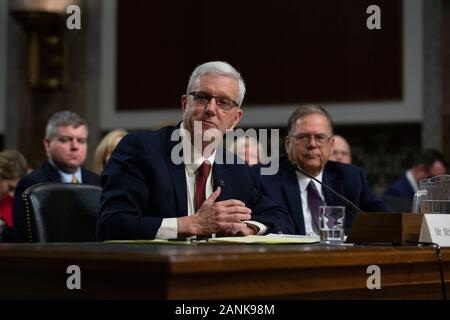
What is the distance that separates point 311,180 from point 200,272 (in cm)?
266

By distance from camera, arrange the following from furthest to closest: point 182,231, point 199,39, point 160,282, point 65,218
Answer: point 199,39 → point 65,218 → point 182,231 → point 160,282

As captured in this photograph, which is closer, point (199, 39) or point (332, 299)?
point (332, 299)

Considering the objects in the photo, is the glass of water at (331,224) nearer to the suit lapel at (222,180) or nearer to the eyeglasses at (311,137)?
the suit lapel at (222,180)

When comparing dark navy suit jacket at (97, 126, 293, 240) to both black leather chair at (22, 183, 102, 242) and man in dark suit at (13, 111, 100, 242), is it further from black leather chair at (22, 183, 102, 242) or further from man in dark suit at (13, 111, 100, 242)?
man in dark suit at (13, 111, 100, 242)

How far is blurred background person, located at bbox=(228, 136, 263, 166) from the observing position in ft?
19.7

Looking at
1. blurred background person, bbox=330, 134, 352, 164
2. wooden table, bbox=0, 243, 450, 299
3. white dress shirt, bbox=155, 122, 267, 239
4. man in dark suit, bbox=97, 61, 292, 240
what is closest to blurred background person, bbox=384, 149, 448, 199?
blurred background person, bbox=330, 134, 352, 164

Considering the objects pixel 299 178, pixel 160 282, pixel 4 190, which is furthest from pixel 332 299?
pixel 4 190

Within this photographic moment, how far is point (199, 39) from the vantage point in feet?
29.8

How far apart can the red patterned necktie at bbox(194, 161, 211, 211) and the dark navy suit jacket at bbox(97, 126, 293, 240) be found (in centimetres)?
7

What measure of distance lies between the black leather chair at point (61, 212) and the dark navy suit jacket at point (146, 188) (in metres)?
0.30

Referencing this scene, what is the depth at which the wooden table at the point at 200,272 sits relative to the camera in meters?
1.83

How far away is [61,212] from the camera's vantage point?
140 inches

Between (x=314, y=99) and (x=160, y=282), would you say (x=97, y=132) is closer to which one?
(x=314, y=99)

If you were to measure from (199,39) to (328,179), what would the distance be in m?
4.76
